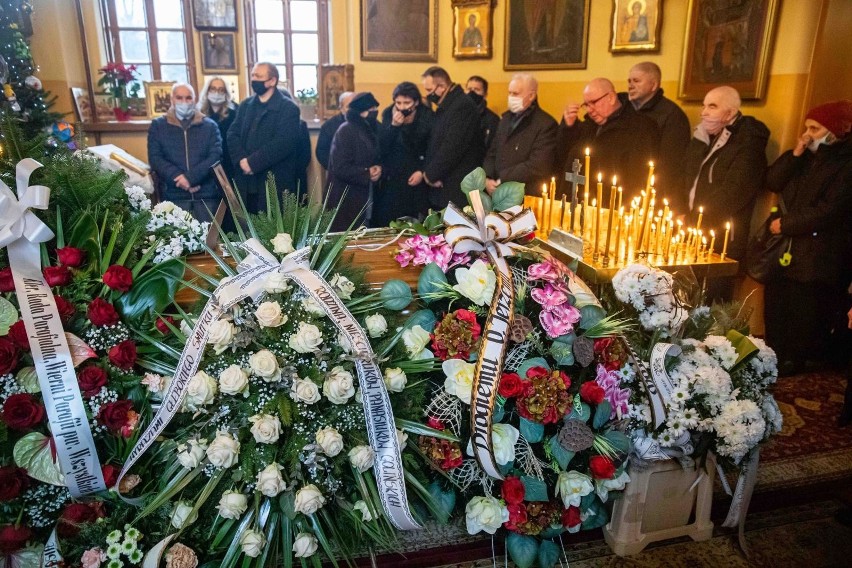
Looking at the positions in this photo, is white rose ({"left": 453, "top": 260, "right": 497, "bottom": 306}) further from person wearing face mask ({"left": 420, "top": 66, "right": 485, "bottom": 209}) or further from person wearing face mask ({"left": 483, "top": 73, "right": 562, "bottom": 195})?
person wearing face mask ({"left": 420, "top": 66, "right": 485, "bottom": 209})

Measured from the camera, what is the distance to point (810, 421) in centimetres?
303

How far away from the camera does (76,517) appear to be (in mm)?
1548

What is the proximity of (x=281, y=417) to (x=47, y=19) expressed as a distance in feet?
21.9

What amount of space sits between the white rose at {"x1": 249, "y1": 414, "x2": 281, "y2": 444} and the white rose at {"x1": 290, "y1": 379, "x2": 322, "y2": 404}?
8 centimetres

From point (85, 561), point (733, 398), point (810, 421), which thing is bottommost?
point (810, 421)

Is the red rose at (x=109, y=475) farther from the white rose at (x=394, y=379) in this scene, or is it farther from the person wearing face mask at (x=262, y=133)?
the person wearing face mask at (x=262, y=133)

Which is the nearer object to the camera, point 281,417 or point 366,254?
point 281,417

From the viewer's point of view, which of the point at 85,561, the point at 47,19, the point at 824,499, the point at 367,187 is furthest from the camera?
the point at 47,19

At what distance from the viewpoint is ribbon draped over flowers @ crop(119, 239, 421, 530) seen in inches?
59.6

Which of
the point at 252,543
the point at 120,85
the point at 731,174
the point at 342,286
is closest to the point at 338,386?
the point at 342,286

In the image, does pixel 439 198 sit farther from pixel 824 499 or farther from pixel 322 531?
pixel 322 531

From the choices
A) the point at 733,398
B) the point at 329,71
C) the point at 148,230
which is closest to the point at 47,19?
the point at 329,71

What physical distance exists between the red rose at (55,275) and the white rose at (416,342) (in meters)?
0.91

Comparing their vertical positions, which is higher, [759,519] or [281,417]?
[281,417]
